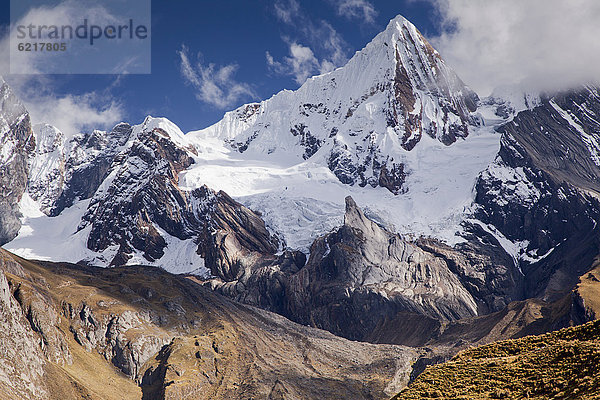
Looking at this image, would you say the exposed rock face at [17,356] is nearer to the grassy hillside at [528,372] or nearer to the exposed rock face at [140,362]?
the exposed rock face at [140,362]

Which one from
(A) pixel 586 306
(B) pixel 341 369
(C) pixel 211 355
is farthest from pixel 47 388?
(A) pixel 586 306

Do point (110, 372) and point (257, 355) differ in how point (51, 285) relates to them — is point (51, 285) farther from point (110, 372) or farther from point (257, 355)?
point (257, 355)

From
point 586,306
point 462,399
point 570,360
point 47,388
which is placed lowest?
point 47,388

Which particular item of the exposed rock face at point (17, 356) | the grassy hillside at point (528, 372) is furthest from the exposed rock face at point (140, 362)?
the grassy hillside at point (528, 372)

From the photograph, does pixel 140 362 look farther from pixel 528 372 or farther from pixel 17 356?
pixel 528 372

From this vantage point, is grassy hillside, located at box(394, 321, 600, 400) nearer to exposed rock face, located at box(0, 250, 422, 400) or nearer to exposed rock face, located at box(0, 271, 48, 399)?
exposed rock face, located at box(0, 271, 48, 399)

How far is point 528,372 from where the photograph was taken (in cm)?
3728

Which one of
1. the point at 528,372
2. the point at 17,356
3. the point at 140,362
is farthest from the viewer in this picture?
the point at 140,362

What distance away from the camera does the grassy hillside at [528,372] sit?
3412 cm

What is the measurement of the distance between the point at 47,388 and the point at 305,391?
205 ft

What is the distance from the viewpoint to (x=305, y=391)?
169125 mm

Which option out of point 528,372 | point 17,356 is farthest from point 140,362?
point 528,372

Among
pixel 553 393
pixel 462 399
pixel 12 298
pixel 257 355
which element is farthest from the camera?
pixel 257 355

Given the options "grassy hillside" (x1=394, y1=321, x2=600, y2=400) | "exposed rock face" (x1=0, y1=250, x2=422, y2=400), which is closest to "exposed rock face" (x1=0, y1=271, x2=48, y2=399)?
"exposed rock face" (x1=0, y1=250, x2=422, y2=400)
